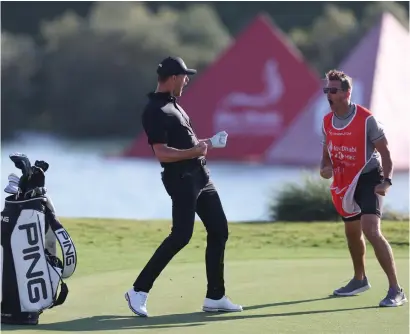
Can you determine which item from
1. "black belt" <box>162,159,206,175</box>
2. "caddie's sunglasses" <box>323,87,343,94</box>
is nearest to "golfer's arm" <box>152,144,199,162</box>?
"black belt" <box>162,159,206,175</box>

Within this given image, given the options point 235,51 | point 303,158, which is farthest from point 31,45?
point 303,158

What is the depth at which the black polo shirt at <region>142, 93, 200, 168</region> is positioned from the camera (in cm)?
651

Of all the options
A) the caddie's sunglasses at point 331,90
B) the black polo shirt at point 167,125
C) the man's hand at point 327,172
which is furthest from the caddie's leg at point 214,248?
the caddie's sunglasses at point 331,90

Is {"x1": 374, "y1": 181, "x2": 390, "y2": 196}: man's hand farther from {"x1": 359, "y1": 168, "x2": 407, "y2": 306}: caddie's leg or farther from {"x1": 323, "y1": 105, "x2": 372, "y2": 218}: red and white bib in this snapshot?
{"x1": 323, "y1": 105, "x2": 372, "y2": 218}: red and white bib

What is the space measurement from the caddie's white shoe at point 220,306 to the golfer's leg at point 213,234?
3 cm

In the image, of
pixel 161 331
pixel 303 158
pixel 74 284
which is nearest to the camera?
pixel 161 331

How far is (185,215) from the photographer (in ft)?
21.8

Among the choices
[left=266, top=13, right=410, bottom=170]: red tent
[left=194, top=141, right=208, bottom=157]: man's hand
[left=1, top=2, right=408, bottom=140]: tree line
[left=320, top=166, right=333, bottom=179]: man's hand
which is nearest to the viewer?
[left=194, top=141, right=208, bottom=157]: man's hand

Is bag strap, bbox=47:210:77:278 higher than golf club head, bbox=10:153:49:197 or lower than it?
lower

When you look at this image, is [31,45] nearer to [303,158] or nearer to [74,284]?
[303,158]

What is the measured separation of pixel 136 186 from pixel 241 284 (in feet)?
55.6

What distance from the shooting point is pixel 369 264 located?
8719mm

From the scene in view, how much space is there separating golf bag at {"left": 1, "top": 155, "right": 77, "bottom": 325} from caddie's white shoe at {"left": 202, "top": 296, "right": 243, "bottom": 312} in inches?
36.9

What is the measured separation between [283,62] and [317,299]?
2292 centimetres
